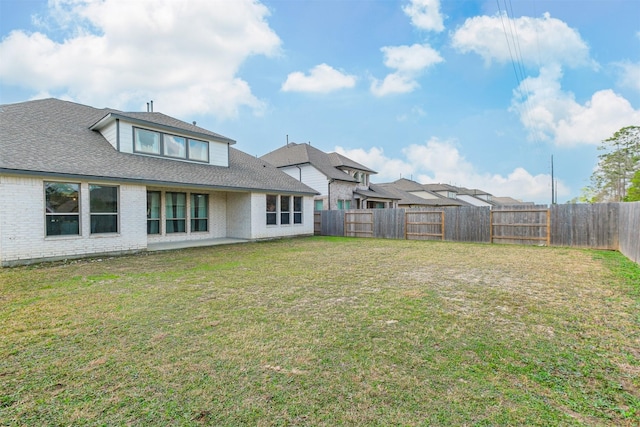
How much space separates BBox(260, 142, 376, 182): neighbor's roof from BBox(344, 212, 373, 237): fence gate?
14.0ft

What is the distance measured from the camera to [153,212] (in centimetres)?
1238

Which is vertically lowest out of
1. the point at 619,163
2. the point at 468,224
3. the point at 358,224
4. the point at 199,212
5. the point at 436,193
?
Answer: the point at 358,224

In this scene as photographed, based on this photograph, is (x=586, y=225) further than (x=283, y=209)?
No

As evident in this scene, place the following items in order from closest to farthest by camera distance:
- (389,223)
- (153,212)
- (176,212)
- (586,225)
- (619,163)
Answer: (586,225)
(153,212)
(176,212)
(389,223)
(619,163)

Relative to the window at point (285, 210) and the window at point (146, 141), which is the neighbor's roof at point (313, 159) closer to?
the window at point (285, 210)

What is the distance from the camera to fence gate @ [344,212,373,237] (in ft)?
55.6

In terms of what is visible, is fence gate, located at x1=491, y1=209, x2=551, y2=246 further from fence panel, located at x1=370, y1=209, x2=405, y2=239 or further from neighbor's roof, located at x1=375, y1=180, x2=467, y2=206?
neighbor's roof, located at x1=375, y1=180, x2=467, y2=206

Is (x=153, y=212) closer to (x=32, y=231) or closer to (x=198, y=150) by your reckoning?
(x=198, y=150)

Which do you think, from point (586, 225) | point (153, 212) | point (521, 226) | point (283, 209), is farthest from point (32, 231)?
point (586, 225)

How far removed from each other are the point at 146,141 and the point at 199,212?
12.2 ft

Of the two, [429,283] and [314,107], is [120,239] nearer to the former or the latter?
[429,283]

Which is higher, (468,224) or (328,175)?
(328,175)

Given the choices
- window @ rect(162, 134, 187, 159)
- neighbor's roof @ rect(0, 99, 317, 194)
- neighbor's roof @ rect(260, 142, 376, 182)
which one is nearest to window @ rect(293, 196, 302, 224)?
neighbor's roof @ rect(0, 99, 317, 194)

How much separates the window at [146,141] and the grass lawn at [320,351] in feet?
22.8
